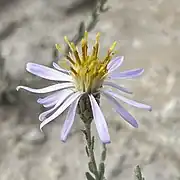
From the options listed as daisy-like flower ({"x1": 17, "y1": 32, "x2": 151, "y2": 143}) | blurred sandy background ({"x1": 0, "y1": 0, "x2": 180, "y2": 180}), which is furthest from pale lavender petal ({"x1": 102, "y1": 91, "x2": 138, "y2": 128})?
blurred sandy background ({"x1": 0, "y1": 0, "x2": 180, "y2": 180})

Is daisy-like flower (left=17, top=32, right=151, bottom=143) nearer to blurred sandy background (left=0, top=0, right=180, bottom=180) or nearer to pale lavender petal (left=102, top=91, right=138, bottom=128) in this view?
pale lavender petal (left=102, top=91, right=138, bottom=128)

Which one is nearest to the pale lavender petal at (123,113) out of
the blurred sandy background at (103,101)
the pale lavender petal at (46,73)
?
the pale lavender petal at (46,73)

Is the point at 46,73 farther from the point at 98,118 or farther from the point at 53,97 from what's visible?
the point at 98,118

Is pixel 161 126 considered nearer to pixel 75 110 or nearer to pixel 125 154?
pixel 125 154

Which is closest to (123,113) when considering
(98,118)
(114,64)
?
(98,118)

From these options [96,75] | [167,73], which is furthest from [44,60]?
[96,75]
